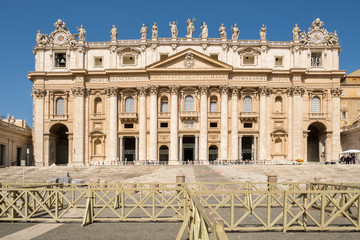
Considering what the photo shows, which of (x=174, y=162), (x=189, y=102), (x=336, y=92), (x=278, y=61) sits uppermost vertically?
(x=278, y=61)

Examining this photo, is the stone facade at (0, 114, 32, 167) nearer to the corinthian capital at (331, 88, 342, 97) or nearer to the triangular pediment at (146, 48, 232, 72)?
the triangular pediment at (146, 48, 232, 72)

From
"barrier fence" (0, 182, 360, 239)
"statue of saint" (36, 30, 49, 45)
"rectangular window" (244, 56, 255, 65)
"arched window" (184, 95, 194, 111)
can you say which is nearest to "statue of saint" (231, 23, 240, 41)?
"rectangular window" (244, 56, 255, 65)

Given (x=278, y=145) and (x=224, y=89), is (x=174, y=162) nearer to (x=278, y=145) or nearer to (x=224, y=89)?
(x=224, y=89)

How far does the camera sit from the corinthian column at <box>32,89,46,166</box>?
54750 millimetres

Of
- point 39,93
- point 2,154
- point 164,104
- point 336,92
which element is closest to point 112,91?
point 164,104

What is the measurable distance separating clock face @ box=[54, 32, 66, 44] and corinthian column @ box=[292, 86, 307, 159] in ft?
130

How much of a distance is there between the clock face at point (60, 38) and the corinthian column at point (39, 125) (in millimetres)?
8942

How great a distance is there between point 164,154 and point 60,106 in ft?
64.2

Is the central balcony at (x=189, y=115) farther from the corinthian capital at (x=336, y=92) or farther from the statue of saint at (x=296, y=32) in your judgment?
the corinthian capital at (x=336, y=92)

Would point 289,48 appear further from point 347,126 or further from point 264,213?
point 264,213

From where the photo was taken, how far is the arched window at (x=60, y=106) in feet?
187

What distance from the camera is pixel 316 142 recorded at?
6097cm

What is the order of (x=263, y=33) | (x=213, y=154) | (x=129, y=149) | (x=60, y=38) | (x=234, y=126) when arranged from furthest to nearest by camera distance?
(x=129, y=149) < (x=60, y=38) < (x=263, y=33) < (x=213, y=154) < (x=234, y=126)

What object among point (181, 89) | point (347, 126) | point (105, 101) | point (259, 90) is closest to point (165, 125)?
point (181, 89)
